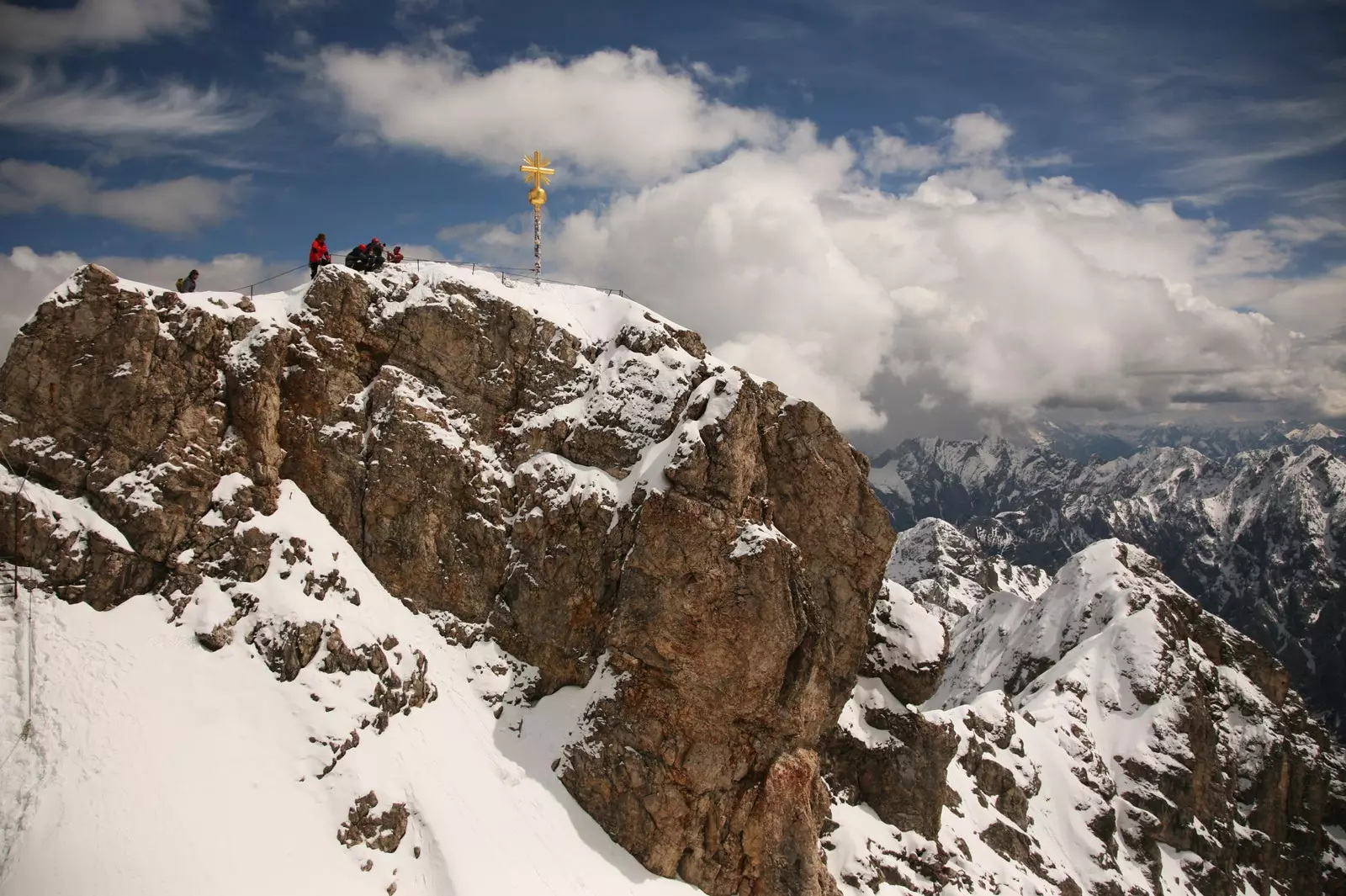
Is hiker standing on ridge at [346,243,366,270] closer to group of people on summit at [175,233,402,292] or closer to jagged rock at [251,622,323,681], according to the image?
group of people on summit at [175,233,402,292]

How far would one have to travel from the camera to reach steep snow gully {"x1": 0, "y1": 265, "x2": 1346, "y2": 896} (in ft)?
102

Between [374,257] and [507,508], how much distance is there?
15.9 meters

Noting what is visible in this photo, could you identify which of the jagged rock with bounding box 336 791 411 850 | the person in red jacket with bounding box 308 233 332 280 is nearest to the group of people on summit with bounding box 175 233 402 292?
the person in red jacket with bounding box 308 233 332 280

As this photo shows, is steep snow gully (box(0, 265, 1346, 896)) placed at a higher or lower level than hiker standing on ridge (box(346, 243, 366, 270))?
lower

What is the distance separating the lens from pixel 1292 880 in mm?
95562

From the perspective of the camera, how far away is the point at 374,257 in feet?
151

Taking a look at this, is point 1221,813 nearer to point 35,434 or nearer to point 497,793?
point 497,793

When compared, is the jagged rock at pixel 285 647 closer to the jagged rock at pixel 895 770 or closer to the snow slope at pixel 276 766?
the snow slope at pixel 276 766

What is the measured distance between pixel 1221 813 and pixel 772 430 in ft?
252

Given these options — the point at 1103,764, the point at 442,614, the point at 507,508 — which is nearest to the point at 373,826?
the point at 442,614

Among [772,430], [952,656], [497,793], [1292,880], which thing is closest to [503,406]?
[772,430]

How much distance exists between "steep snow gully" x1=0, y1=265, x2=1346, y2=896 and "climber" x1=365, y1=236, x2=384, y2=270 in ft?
4.65

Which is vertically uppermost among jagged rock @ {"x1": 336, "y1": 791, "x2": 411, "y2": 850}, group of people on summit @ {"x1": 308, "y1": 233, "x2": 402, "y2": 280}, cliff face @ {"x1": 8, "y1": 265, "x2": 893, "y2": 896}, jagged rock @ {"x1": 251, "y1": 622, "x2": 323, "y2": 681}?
group of people on summit @ {"x1": 308, "y1": 233, "x2": 402, "y2": 280}

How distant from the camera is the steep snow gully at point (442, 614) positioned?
31156mm
